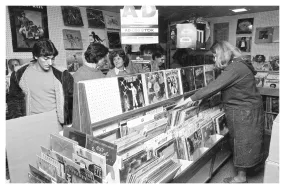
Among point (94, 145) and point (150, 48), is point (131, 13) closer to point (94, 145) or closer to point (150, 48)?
point (94, 145)

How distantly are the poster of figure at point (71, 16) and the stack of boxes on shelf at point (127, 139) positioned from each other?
6.57ft

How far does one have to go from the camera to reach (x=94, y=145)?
4.48ft

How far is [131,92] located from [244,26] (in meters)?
3.91

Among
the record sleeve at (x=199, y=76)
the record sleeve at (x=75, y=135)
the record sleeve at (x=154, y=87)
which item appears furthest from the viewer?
the record sleeve at (x=199, y=76)

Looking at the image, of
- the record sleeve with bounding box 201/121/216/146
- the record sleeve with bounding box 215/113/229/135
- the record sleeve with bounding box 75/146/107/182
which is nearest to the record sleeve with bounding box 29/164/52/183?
the record sleeve with bounding box 75/146/107/182

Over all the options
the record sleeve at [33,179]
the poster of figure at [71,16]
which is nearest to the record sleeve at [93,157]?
the record sleeve at [33,179]

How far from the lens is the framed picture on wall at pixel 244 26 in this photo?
4594mm

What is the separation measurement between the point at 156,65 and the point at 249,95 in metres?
1.59

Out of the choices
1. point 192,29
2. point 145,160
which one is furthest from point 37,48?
point 192,29

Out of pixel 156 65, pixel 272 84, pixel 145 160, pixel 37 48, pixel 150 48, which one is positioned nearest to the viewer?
pixel 145 160

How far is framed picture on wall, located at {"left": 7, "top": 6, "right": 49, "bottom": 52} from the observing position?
273 cm

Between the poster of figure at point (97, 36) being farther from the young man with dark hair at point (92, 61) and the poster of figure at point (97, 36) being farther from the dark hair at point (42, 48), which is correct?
the dark hair at point (42, 48)

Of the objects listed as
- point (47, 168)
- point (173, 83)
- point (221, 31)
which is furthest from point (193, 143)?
point (221, 31)
